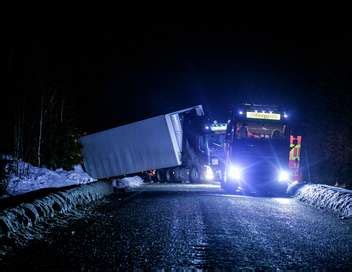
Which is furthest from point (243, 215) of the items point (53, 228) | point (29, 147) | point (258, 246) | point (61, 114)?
point (61, 114)

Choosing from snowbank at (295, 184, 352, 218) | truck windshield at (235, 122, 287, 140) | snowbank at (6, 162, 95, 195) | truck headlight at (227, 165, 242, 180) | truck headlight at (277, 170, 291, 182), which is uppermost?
truck windshield at (235, 122, 287, 140)

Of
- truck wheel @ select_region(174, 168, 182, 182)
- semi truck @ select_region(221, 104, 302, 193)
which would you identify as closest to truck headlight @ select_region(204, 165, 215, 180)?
truck wheel @ select_region(174, 168, 182, 182)

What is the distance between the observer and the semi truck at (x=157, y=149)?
2592 centimetres

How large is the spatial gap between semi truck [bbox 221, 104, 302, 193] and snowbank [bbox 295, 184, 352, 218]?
2225mm

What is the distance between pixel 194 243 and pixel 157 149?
1924cm

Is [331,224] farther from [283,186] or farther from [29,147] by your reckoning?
[29,147]

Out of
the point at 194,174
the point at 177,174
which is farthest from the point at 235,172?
the point at 177,174

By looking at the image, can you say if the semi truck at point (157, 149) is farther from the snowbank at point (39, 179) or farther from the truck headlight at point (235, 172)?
the truck headlight at point (235, 172)

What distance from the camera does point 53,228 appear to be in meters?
8.22

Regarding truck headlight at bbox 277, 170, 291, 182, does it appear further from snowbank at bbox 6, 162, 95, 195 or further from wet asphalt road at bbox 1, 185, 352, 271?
snowbank at bbox 6, 162, 95, 195

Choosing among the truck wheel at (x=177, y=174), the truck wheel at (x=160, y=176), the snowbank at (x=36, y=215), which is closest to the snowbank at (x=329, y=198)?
the snowbank at (x=36, y=215)

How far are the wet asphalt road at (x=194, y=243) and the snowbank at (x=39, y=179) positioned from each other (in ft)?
19.1

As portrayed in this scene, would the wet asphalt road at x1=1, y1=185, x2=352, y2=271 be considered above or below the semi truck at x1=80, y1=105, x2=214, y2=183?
below

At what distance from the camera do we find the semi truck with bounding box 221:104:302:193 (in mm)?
18734
